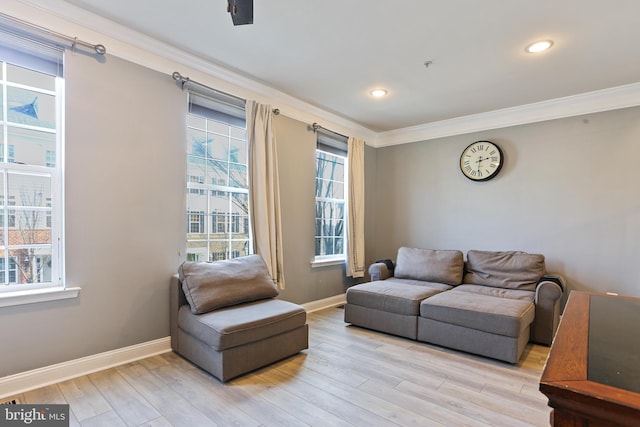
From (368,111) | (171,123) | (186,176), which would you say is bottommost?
(186,176)

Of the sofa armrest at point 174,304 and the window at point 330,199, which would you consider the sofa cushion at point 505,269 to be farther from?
the sofa armrest at point 174,304

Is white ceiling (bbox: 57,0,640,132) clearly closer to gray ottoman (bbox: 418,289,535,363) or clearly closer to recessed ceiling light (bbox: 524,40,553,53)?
recessed ceiling light (bbox: 524,40,553,53)

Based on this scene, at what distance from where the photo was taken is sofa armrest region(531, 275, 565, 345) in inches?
125

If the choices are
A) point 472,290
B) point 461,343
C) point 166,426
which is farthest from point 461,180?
point 166,426

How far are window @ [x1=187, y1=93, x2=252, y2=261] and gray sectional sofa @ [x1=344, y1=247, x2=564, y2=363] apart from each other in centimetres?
151

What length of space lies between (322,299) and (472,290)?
6.12 feet

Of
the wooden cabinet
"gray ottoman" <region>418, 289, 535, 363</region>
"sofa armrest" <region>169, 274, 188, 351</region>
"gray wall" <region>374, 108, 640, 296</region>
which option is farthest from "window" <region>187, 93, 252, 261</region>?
the wooden cabinet

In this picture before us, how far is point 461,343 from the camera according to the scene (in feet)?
9.87

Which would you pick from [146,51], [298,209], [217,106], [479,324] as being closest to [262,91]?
[217,106]

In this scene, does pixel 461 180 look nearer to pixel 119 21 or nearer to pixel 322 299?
pixel 322 299

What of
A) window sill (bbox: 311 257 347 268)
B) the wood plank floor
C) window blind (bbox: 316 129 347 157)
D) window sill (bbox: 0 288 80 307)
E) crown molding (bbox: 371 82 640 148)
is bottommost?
the wood plank floor

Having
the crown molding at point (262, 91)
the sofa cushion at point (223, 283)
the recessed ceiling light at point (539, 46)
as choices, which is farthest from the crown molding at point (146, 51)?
the recessed ceiling light at point (539, 46)

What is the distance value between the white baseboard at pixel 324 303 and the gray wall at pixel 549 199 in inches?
53.9

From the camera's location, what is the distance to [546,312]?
3182mm
